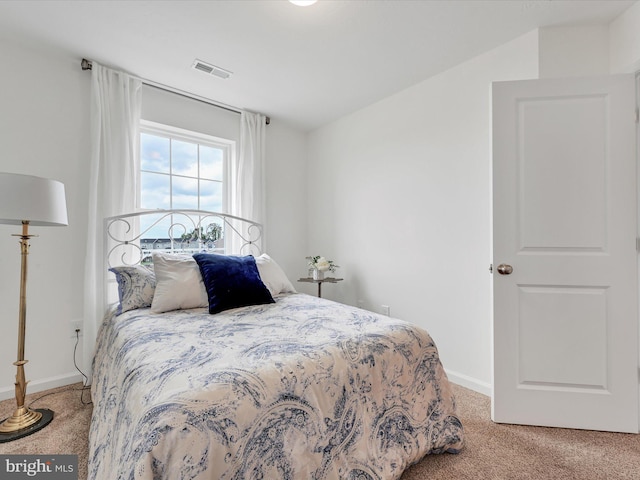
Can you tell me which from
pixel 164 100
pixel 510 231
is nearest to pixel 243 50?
pixel 164 100

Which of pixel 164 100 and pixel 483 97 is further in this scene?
pixel 164 100

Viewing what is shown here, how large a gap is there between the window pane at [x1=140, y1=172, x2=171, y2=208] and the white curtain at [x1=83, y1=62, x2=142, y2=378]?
16 cm

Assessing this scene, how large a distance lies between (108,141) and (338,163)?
2175mm

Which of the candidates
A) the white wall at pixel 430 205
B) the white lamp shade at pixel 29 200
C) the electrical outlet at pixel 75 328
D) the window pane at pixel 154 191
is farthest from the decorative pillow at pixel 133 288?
the white wall at pixel 430 205

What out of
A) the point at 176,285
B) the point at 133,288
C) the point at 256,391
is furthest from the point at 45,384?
the point at 256,391

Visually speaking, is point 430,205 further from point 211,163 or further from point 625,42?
point 211,163

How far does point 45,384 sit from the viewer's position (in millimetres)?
2225

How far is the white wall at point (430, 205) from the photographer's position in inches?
88.4

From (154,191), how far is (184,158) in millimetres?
446

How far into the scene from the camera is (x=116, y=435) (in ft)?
3.44

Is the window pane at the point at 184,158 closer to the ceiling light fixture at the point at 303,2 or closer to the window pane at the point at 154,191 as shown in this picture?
the window pane at the point at 154,191

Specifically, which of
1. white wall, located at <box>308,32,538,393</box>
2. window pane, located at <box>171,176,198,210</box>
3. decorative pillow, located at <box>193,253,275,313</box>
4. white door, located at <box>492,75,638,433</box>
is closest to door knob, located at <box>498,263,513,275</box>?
white door, located at <box>492,75,638,433</box>

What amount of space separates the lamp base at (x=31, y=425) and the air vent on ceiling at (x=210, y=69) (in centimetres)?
258

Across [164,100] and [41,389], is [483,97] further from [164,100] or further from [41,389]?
[41,389]
